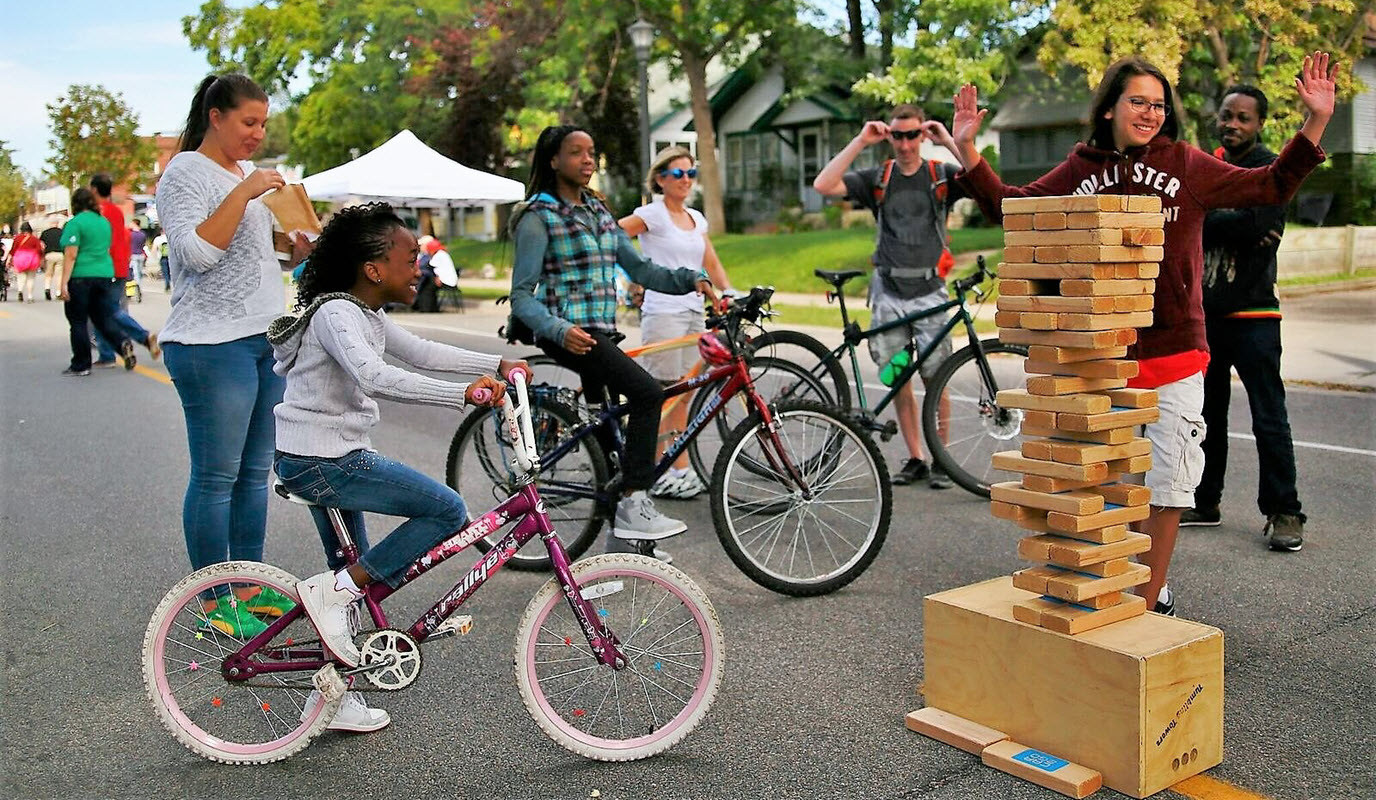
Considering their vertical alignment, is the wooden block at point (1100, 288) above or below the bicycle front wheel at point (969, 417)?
above

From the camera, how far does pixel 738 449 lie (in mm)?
5543

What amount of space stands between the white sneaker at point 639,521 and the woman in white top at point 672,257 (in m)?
1.45

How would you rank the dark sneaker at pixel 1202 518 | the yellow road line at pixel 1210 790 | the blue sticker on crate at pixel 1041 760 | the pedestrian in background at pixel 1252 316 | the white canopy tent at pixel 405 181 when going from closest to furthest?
1. the yellow road line at pixel 1210 790
2. the blue sticker on crate at pixel 1041 760
3. the pedestrian in background at pixel 1252 316
4. the dark sneaker at pixel 1202 518
5. the white canopy tent at pixel 405 181

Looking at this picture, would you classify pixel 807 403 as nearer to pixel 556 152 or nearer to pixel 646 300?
pixel 556 152

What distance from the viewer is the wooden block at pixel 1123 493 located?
399cm

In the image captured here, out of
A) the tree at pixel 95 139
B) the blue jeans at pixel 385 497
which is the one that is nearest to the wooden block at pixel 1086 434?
the blue jeans at pixel 385 497

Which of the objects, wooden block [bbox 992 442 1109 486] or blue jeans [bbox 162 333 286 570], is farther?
blue jeans [bbox 162 333 286 570]

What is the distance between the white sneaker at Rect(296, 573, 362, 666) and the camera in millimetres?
3949

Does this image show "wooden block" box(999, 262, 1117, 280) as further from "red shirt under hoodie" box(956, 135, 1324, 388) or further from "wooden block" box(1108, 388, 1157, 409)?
"red shirt under hoodie" box(956, 135, 1324, 388)

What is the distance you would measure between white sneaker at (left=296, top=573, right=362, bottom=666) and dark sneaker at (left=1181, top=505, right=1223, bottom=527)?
4.25 m

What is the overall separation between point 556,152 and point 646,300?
209 cm

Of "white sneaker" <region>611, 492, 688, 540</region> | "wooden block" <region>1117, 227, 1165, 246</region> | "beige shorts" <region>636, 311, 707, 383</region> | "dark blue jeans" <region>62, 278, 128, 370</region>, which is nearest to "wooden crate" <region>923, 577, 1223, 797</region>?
"wooden block" <region>1117, 227, 1165, 246</region>

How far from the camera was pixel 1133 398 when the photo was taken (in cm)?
401

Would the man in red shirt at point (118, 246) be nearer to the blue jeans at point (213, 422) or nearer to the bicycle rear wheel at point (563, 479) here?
the bicycle rear wheel at point (563, 479)
